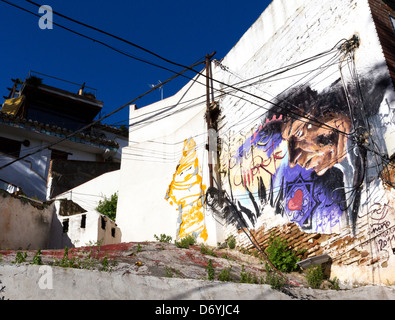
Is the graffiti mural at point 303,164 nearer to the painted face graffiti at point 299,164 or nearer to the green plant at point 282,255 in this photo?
the painted face graffiti at point 299,164

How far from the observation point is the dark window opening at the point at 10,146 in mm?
23922

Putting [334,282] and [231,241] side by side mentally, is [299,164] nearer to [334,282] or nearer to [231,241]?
[334,282]

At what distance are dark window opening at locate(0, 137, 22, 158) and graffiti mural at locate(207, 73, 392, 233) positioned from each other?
631 inches

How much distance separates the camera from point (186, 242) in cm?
1111

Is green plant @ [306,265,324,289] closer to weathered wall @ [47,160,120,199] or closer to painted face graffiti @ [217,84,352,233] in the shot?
painted face graffiti @ [217,84,352,233]

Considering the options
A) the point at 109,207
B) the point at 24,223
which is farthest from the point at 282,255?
the point at 109,207

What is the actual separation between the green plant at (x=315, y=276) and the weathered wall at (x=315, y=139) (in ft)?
0.96

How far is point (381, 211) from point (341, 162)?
142 centimetres

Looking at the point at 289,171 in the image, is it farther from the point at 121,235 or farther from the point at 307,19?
the point at 121,235

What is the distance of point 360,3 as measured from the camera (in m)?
9.26

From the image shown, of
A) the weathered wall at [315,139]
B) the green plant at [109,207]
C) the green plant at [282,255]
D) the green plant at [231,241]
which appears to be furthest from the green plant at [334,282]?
the green plant at [109,207]

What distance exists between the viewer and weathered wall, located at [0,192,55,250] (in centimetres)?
1166
